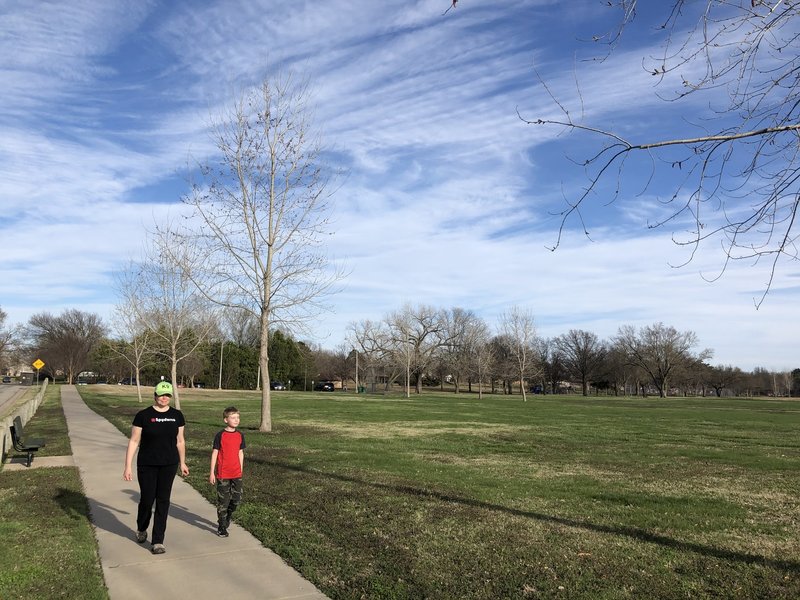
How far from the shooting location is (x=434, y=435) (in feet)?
58.5

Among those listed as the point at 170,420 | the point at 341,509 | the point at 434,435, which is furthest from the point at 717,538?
the point at 434,435

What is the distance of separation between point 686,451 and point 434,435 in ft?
22.7

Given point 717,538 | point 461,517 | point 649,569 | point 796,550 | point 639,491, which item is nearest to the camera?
point 649,569

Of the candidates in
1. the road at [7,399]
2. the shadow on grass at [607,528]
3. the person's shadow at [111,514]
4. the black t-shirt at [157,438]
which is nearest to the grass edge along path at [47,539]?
the person's shadow at [111,514]

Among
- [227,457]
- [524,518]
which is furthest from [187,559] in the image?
[524,518]

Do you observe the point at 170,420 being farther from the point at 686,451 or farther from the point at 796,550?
the point at 686,451

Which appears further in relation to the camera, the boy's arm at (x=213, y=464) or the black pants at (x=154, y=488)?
the boy's arm at (x=213, y=464)

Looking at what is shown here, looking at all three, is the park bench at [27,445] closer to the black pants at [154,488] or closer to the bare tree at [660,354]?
the black pants at [154,488]

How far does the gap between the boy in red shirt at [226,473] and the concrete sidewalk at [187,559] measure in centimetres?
25

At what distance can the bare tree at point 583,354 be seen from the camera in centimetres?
9600

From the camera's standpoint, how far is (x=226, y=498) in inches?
247

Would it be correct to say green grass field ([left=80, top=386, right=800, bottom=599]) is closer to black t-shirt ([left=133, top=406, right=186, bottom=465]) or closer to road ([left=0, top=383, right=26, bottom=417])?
black t-shirt ([left=133, top=406, right=186, bottom=465])

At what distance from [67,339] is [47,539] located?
75.3 metres

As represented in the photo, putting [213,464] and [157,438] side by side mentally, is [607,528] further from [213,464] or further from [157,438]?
[157,438]
